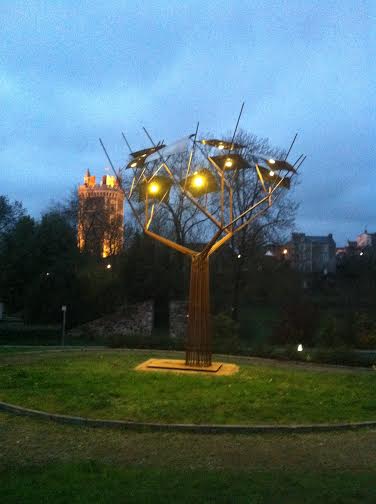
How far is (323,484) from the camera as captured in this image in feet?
17.9

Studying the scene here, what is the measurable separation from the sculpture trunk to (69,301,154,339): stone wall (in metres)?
16.7

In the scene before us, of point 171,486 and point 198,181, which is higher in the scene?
point 198,181

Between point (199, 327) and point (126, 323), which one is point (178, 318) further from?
point (199, 327)

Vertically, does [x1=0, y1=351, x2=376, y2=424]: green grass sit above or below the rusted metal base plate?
below

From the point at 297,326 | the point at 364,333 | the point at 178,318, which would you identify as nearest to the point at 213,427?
the point at 364,333

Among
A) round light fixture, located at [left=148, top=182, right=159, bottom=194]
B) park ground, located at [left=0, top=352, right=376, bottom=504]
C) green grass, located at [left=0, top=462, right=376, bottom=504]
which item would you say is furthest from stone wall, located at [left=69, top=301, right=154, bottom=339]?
green grass, located at [left=0, top=462, right=376, bottom=504]

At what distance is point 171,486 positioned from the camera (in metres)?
5.27

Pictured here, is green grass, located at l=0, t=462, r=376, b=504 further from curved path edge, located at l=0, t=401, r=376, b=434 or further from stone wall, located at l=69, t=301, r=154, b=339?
stone wall, located at l=69, t=301, r=154, b=339

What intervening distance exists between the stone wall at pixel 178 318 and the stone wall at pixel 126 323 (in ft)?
6.48

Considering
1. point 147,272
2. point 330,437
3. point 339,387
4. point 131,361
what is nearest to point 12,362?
point 131,361

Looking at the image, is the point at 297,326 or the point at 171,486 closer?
the point at 171,486

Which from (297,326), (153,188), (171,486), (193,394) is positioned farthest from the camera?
(297,326)

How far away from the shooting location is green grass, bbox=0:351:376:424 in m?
8.75

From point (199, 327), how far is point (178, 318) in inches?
600
